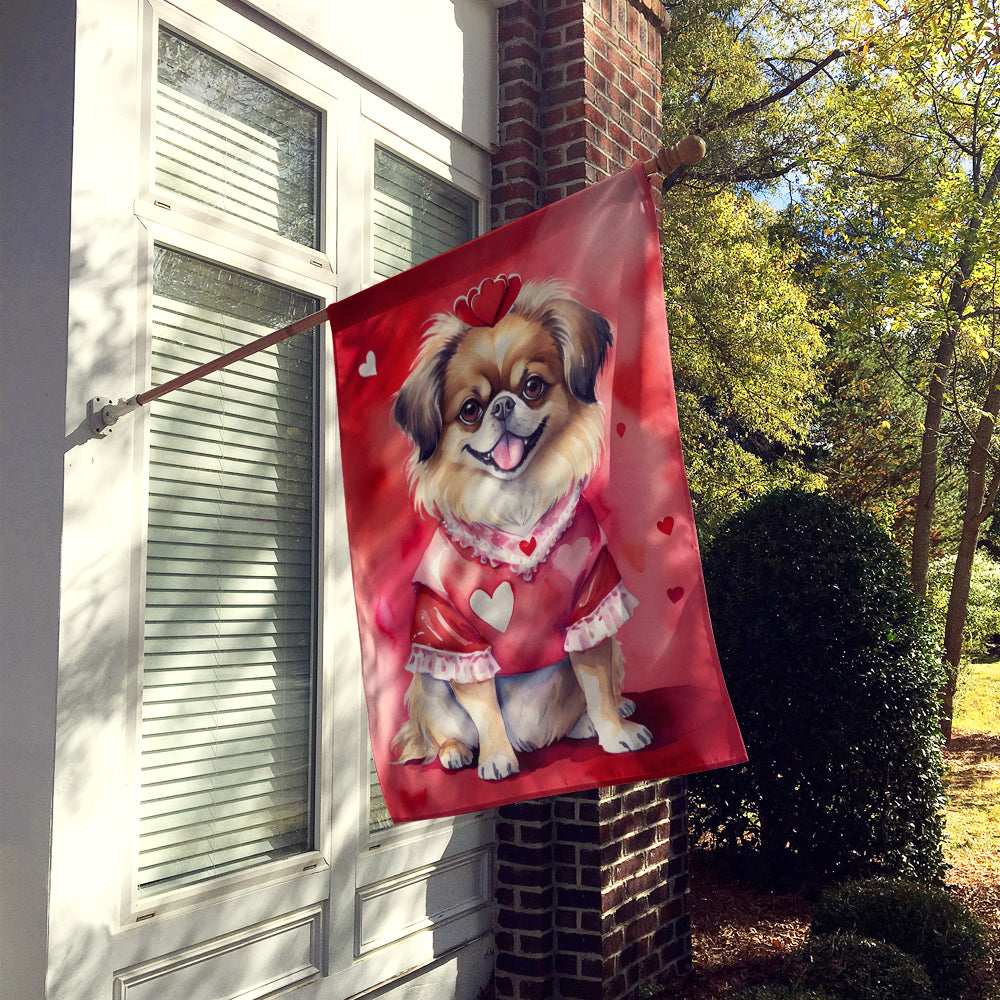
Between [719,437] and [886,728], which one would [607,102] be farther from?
[719,437]

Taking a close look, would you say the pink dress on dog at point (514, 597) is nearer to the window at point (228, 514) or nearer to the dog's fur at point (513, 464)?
the dog's fur at point (513, 464)

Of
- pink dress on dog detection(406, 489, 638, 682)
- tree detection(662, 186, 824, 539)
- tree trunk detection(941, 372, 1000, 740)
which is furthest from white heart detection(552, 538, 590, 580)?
tree trunk detection(941, 372, 1000, 740)

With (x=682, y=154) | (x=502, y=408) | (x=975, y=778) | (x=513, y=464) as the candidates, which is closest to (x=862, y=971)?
(x=513, y=464)

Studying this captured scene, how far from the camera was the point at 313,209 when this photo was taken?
3787 millimetres

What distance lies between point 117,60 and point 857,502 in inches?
595

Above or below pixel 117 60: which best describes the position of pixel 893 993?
below

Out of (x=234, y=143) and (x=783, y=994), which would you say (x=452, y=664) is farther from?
(x=783, y=994)

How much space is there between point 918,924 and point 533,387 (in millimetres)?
3582

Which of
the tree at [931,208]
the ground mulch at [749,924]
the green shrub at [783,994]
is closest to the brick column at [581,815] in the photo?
the ground mulch at [749,924]

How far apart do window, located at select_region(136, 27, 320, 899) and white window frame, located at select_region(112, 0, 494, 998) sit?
2.0 inches

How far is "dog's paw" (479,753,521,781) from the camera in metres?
2.51

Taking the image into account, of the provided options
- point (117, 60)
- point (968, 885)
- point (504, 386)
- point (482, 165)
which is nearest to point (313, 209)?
point (117, 60)

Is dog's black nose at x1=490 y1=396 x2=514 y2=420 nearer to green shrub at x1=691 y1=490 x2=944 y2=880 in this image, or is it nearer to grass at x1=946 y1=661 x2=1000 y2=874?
green shrub at x1=691 y1=490 x2=944 y2=880

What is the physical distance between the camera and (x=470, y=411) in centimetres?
258
